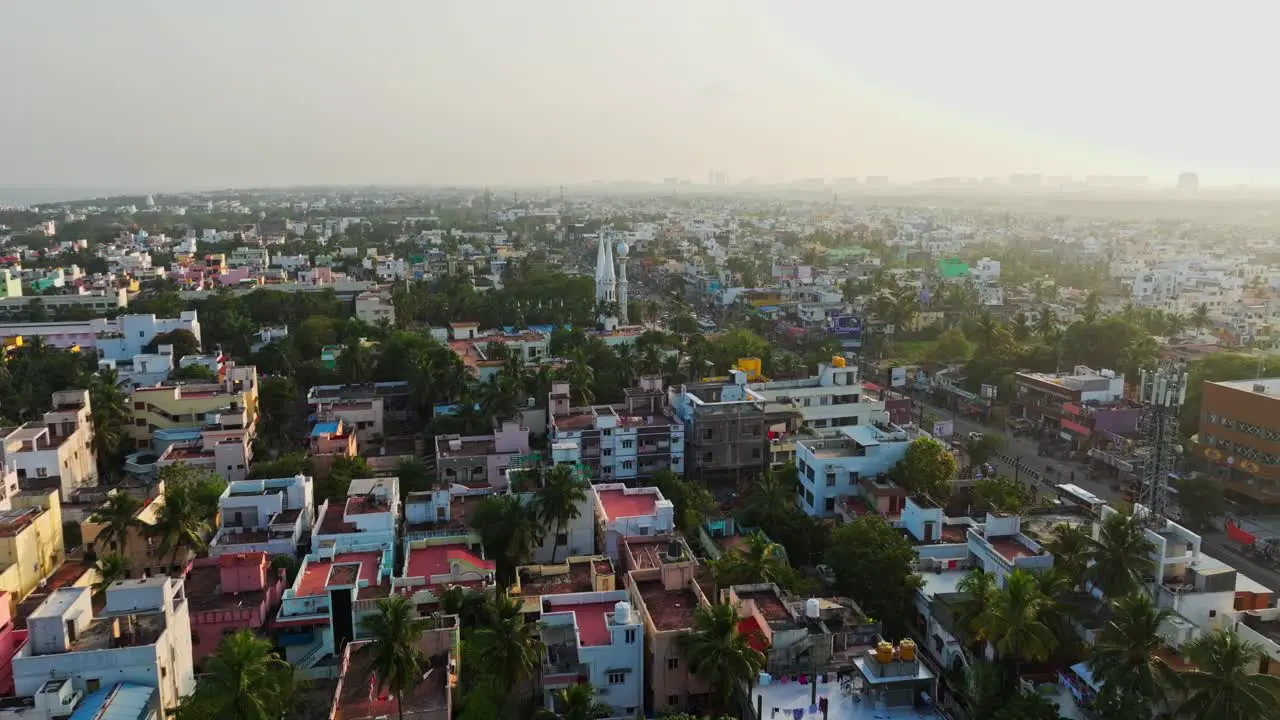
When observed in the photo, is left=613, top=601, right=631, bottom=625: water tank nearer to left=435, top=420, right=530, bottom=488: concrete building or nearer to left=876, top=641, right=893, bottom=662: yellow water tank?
left=876, top=641, right=893, bottom=662: yellow water tank

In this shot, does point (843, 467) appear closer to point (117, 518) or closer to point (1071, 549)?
point (1071, 549)

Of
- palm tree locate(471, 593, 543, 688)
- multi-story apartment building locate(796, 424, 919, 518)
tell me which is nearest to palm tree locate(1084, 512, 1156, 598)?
multi-story apartment building locate(796, 424, 919, 518)

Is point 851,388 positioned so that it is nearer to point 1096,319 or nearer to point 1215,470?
point 1215,470

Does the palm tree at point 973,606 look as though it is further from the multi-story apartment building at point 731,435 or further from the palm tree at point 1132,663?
the multi-story apartment building at point 731,435

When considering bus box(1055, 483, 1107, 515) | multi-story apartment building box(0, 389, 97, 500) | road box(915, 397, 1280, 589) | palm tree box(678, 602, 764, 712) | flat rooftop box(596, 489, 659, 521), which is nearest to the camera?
palm tree box(678, 602, 764, 712)

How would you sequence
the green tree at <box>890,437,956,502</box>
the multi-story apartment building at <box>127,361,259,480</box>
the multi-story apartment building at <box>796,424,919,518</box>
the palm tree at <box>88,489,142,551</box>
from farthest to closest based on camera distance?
the multi-story apartment building at <box>127,361,259,480</box>
the multi-story apartment building at <box>796,424,919,518</box>
the green tree at <box>890,437,956,502</box>
the palm tree at <box>88,489,142,551</box>

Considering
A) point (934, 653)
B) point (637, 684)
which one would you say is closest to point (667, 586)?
point (637, 684)

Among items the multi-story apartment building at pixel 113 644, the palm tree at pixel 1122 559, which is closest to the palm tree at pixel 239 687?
the multi-story apartment building at pixel 113 644
